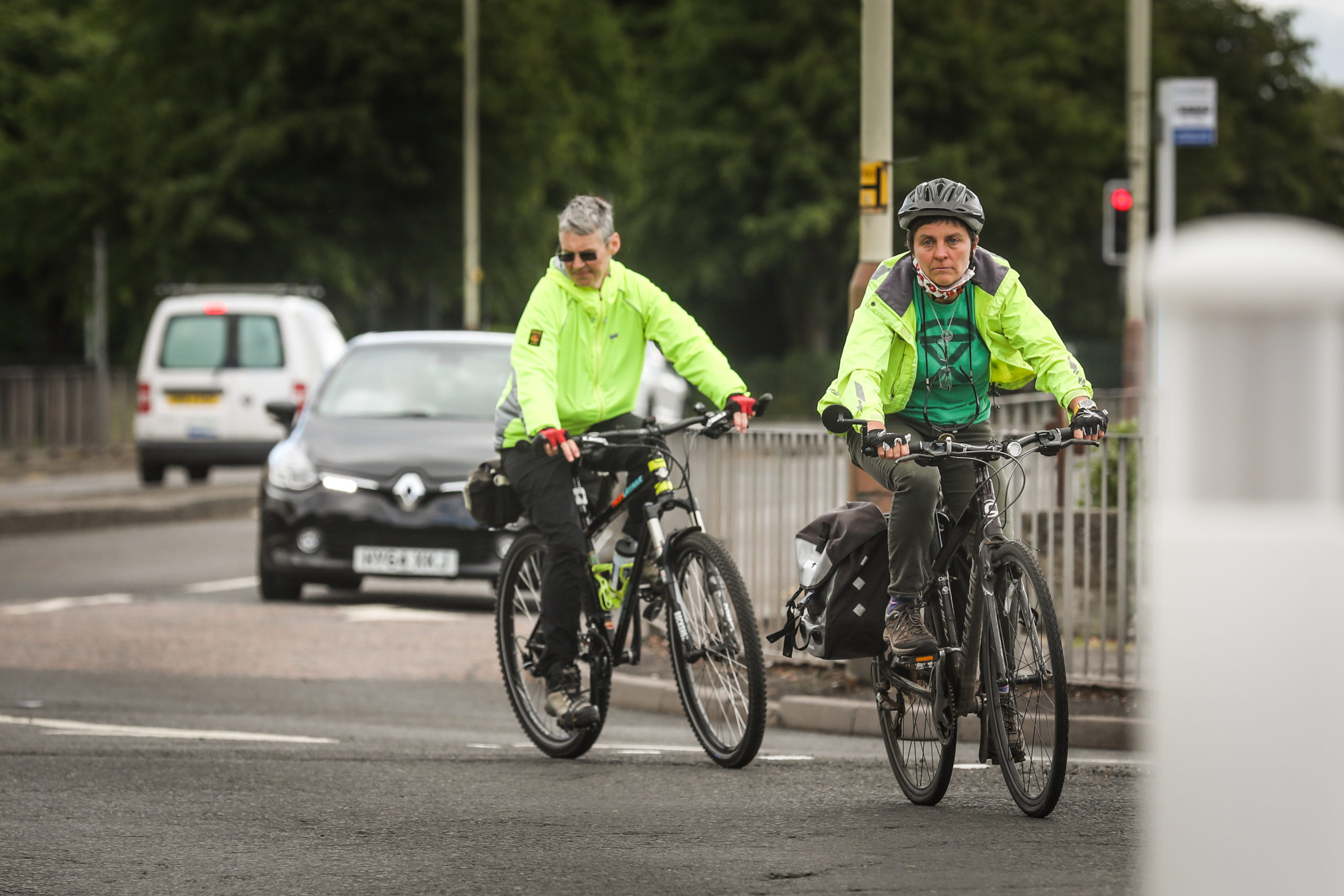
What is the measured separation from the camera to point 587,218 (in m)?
6.62

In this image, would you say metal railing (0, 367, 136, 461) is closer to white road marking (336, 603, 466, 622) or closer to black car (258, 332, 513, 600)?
black car (258, 332, 513, 600)

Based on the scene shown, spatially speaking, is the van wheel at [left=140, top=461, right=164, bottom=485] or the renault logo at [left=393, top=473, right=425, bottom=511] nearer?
the renault logo at [left=393, top=473, right=425, bottom=511]

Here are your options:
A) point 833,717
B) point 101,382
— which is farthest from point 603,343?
point 101,382

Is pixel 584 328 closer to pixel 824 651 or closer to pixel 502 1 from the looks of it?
pixel 824 651

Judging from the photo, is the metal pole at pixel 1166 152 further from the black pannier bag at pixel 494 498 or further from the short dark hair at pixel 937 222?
the short dark hair at pixel 937 222

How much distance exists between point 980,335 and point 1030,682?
3.33 feet

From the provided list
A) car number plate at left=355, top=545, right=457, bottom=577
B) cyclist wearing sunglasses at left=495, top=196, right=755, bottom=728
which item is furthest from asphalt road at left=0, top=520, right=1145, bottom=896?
car number plate at left=355, top=545, right=457, bottom=577

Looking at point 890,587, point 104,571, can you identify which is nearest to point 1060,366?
point 890,587

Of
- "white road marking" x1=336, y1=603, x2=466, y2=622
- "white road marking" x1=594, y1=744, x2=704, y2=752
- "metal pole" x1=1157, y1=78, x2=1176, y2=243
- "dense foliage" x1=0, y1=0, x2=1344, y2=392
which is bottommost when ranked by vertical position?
"white road marking" x1=336, y1=603, x2=466, y2=622

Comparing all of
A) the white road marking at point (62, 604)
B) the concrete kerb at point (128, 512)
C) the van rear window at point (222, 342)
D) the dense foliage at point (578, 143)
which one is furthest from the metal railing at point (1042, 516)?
the dense foliage at point (578, 143)

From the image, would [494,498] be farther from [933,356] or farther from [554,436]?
[933,356]

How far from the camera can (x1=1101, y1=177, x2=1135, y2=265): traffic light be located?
19219mm

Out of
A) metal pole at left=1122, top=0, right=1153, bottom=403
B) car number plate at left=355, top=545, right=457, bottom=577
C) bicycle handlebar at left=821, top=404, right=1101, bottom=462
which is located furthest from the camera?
metal pole at left=1122, top=0, right=1153, bottom=403

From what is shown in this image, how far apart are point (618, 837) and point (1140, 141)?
15799 mm
